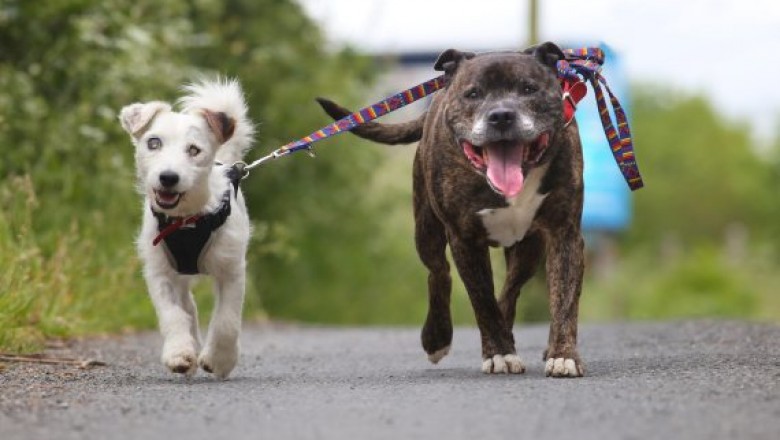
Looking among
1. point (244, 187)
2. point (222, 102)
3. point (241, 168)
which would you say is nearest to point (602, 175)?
point (244, 187)

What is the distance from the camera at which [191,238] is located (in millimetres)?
6844

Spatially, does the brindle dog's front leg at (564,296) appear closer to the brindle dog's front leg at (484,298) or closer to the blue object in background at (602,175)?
the brindle dog's front leg at (484,298)

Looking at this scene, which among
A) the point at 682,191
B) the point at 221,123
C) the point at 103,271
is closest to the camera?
the point at 221,123

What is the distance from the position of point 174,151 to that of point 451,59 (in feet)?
4.77

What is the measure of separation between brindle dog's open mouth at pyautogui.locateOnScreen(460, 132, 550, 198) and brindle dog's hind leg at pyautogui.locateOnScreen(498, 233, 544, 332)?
1.14 metres

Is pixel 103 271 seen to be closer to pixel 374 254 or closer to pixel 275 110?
pixel 275 110

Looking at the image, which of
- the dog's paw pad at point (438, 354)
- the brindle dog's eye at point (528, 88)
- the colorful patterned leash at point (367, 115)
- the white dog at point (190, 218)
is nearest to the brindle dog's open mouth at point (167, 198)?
the white dog at point (190, 218)

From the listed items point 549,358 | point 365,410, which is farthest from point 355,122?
point 365,410

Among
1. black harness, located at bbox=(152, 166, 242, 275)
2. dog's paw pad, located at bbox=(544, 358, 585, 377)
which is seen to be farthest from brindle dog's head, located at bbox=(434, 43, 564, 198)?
black harness, located at bbox=(152, 166, 242, 275)

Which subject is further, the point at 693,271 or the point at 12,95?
the point at 693,271

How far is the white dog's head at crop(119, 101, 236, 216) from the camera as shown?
6531 mm

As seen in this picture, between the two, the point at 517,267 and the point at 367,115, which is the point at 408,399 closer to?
the point at 517,267

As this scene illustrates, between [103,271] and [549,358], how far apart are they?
5.12 metres

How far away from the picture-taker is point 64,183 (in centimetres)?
1158
